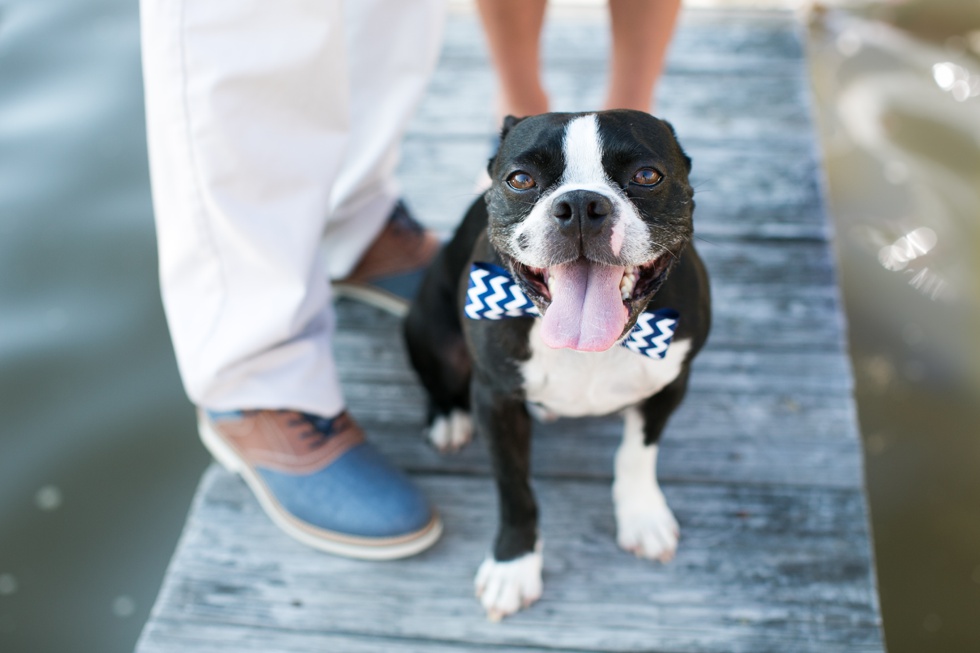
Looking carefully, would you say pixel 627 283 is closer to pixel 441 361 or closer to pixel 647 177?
pixel 647 177

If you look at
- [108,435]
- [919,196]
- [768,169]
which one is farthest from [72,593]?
[919,196]

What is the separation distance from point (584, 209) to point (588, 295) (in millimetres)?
182

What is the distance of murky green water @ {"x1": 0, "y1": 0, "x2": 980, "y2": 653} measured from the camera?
93.4 inches

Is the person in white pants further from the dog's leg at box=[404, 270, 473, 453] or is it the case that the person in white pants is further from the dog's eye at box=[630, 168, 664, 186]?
the dog's eye at box=[630, 168, 664, 186]

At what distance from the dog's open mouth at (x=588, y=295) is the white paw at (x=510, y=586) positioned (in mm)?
691

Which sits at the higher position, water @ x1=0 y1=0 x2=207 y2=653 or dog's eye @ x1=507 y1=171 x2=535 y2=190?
dog's eye @ x1=507 y1=171 x2=535 y2=190

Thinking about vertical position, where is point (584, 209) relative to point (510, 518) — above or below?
Answer: above

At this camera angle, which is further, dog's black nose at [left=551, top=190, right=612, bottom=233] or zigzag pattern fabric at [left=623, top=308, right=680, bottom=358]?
zigzag pattern fabric at [left=623, top=308, right=680, bottom=358]

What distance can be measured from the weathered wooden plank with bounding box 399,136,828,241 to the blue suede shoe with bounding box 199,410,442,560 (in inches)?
40.4

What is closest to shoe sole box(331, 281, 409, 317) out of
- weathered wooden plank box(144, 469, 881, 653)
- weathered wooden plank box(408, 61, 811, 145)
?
weathered wooden plank box(144, 469, 881, 653)

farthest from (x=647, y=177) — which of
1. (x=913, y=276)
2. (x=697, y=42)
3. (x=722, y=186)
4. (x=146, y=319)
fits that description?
(x=697, y=42)

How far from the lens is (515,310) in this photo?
5.59 feet

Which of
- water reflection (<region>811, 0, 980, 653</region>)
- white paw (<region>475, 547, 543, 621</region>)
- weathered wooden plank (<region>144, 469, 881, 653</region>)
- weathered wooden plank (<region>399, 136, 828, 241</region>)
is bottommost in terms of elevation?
water reflection (<region>811, 0, 980, 653</region>)

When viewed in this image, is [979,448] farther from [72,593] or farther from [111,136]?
[111,136]
